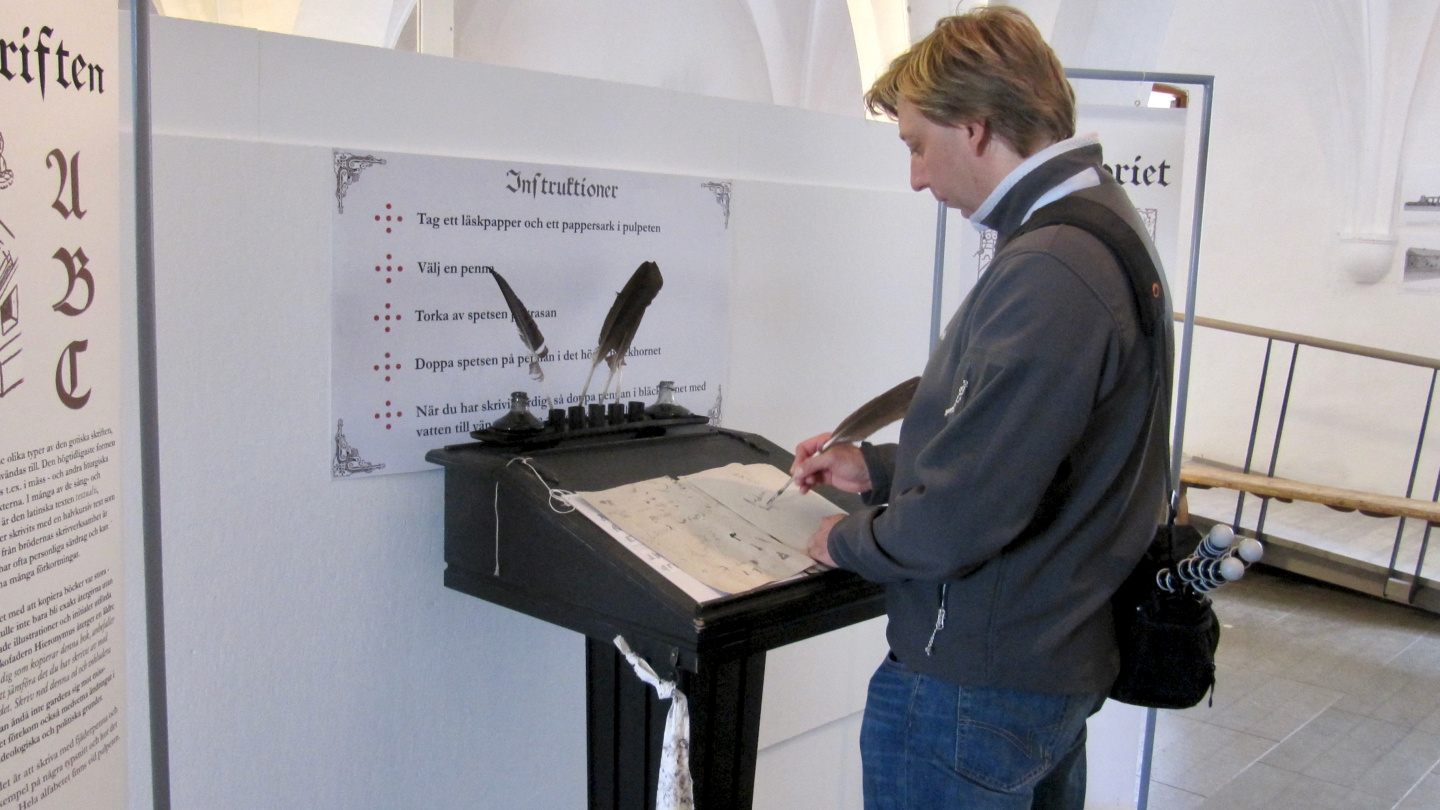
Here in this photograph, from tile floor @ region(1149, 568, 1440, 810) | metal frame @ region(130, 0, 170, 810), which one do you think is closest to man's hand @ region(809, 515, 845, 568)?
metal frame @ region(130, 0, 170, 810)

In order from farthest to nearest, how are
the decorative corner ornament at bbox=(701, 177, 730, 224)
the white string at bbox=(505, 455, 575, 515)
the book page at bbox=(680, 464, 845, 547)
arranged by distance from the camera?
the decorative corner ornament at bbox=(701, 177, 730, 224)
the book page at bbox=(680, 464, 845, 547)
the white string at bbox=(505, 455, 575, 515)

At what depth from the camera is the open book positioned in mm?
1772

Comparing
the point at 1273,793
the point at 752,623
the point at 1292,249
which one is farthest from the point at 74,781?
the point at 1292,249

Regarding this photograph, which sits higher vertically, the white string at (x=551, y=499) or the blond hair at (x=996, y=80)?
the blond hair at (x=996, y=80)

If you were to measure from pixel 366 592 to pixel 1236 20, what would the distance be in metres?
8.12

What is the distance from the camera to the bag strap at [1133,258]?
1526 millimetres

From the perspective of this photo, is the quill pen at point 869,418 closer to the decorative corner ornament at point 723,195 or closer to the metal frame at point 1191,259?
the decorative corner ornament at point 723,195

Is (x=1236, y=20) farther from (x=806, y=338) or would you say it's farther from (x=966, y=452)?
(x=966, y=452)

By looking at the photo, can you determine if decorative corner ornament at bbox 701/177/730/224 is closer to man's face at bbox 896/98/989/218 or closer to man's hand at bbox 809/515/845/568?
man's face at bbox 896/98/989/218

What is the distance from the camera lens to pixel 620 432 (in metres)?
2.31

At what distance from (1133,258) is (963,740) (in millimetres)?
729

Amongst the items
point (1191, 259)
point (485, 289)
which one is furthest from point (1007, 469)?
point (1191, 259)

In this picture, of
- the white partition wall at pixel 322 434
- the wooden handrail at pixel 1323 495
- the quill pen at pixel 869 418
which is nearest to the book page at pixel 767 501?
the quill pen at pixel 869 418

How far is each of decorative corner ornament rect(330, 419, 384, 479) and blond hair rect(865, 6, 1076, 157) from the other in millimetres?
1226
